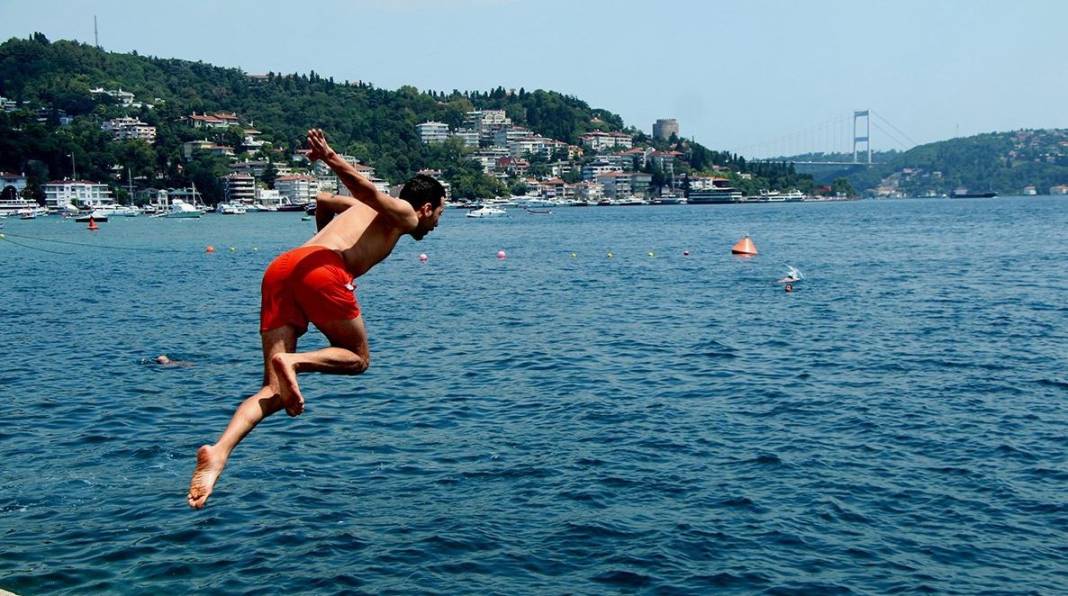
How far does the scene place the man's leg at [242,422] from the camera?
7.50 metres

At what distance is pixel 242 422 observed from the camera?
7.83 meters

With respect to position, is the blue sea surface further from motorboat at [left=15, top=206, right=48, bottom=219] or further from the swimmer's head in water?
motorboat at [left=15, top=206, right=48, bottom=219]

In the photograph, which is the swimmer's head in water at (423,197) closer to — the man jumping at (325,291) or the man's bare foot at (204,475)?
the man jumping at (325,291)

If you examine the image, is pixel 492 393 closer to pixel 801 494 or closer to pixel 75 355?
pixel 801 494

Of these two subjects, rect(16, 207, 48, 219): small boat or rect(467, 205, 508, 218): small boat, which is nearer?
rect(16, 207, 48, 219): small boat

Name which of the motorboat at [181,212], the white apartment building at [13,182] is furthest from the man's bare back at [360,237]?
the white apartment building at [13,182]

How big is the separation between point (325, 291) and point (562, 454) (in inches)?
439

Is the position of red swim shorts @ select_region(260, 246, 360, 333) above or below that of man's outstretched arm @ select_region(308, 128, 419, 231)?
below

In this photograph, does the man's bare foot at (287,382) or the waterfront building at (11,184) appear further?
the waterfront building at (11,184)

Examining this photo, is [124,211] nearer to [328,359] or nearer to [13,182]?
[13,182]

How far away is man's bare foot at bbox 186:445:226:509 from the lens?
24.3 ft

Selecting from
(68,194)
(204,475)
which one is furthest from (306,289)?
(68,194)

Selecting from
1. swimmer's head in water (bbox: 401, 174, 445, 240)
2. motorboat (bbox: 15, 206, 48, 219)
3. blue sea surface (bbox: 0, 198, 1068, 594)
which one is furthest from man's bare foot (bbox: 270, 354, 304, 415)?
motorboat (bbox: 15, 206, 48, 219)

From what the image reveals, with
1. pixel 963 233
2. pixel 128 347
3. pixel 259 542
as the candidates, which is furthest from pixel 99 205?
pixel 259 542
